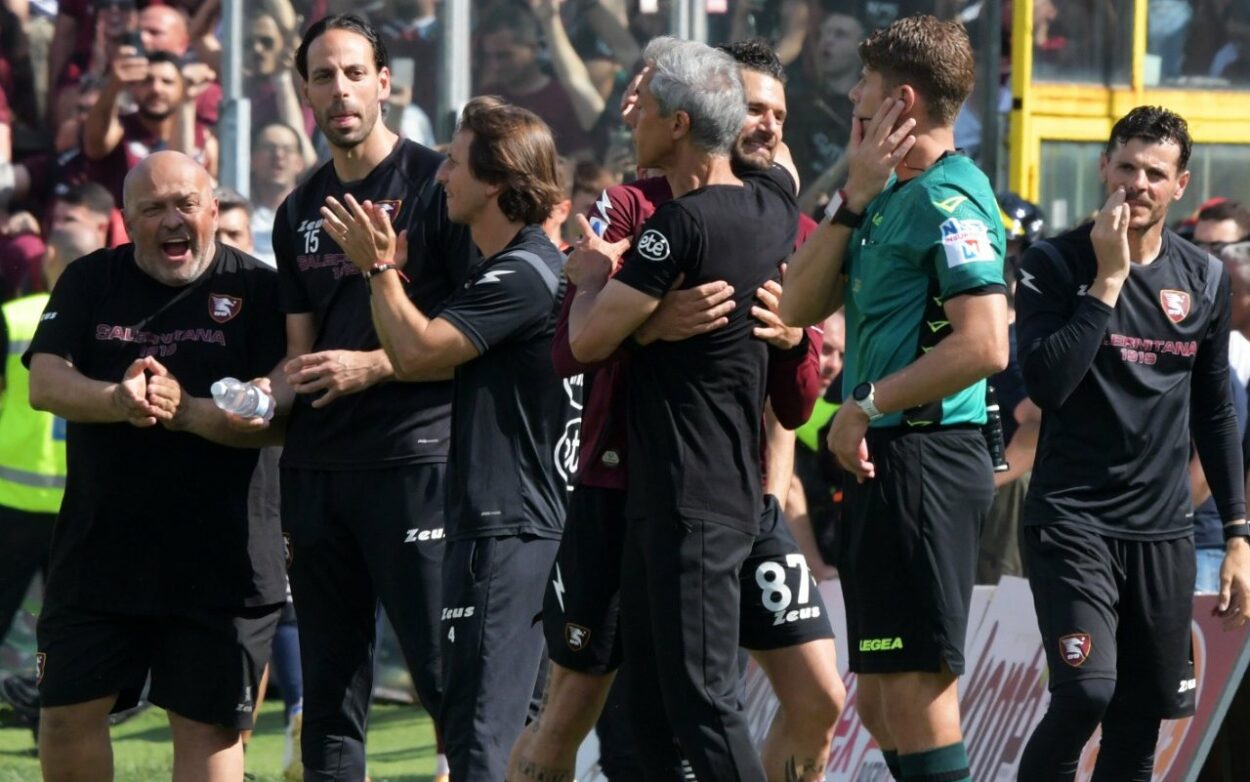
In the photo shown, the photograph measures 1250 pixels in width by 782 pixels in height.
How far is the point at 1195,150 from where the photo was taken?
10648 mm

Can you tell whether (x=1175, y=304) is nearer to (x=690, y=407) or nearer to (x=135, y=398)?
(x=690, y=407)

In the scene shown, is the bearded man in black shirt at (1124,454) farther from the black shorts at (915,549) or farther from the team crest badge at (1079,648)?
the black shorts at (915,549)

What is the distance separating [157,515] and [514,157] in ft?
4.68

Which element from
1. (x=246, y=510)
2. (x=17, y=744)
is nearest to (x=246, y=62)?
(x=17, y=744)

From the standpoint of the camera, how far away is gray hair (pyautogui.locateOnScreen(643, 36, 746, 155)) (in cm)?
468

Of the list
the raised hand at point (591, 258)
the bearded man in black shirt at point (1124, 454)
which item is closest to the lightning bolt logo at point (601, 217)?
the raised hand at point (591, 258)

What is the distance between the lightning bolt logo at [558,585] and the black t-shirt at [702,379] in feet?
1.20

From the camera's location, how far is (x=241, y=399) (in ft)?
17.6

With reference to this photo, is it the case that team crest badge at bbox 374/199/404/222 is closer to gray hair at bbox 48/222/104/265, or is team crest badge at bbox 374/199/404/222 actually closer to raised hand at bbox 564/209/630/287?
raised hand at bbox 564/209/630/287

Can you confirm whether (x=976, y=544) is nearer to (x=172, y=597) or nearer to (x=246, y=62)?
(x=172, y=597)

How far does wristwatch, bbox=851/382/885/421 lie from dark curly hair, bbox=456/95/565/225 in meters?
1.27

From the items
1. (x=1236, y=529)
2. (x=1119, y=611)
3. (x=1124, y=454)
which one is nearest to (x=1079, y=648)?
(x=1119, y=611)

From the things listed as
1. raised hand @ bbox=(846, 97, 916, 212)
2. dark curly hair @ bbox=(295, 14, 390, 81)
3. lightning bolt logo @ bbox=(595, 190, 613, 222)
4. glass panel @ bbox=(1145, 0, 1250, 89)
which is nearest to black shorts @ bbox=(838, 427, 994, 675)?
raised hand @ bbox=(846, 97, 916, 212)

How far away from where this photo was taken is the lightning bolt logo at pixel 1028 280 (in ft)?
18.7
